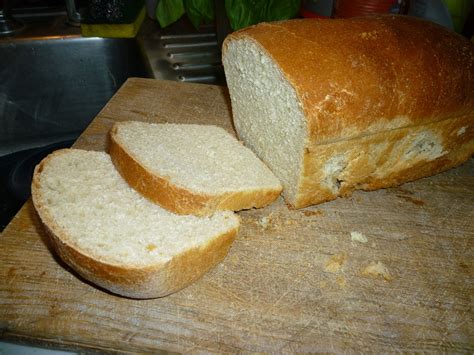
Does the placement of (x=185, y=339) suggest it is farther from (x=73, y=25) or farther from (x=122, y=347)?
(x=73, y=25)

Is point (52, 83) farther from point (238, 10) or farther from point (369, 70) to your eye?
point (369, 70)

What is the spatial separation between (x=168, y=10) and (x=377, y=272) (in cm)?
314

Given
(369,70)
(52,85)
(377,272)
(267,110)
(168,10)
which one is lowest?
(377,272)

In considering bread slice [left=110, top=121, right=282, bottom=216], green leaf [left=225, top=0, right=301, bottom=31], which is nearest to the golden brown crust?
bread slice [left=110, top=121, right=282, bottom=216]

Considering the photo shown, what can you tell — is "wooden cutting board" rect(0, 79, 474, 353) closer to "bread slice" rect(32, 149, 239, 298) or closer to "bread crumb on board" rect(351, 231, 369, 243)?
"bread crumb on board" rect(351, 231, 369, 243)

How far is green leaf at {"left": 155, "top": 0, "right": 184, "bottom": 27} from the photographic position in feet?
12.5

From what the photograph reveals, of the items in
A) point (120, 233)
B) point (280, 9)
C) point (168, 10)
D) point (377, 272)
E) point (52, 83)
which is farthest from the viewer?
point (168, 10)

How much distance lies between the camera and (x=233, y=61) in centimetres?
234

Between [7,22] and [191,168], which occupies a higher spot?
[7,22]

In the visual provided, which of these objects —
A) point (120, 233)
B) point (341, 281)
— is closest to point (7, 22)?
point (120, 233)

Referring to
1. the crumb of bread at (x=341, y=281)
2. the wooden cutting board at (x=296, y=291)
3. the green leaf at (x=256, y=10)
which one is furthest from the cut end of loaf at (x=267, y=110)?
the green leaf at (x=256, y=10)

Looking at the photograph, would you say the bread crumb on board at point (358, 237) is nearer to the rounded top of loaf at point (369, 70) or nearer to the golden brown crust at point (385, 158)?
the golden brown crust at point (385, 158)

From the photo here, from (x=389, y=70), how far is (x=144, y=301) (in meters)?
1.63

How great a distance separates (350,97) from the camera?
192 centimetres
